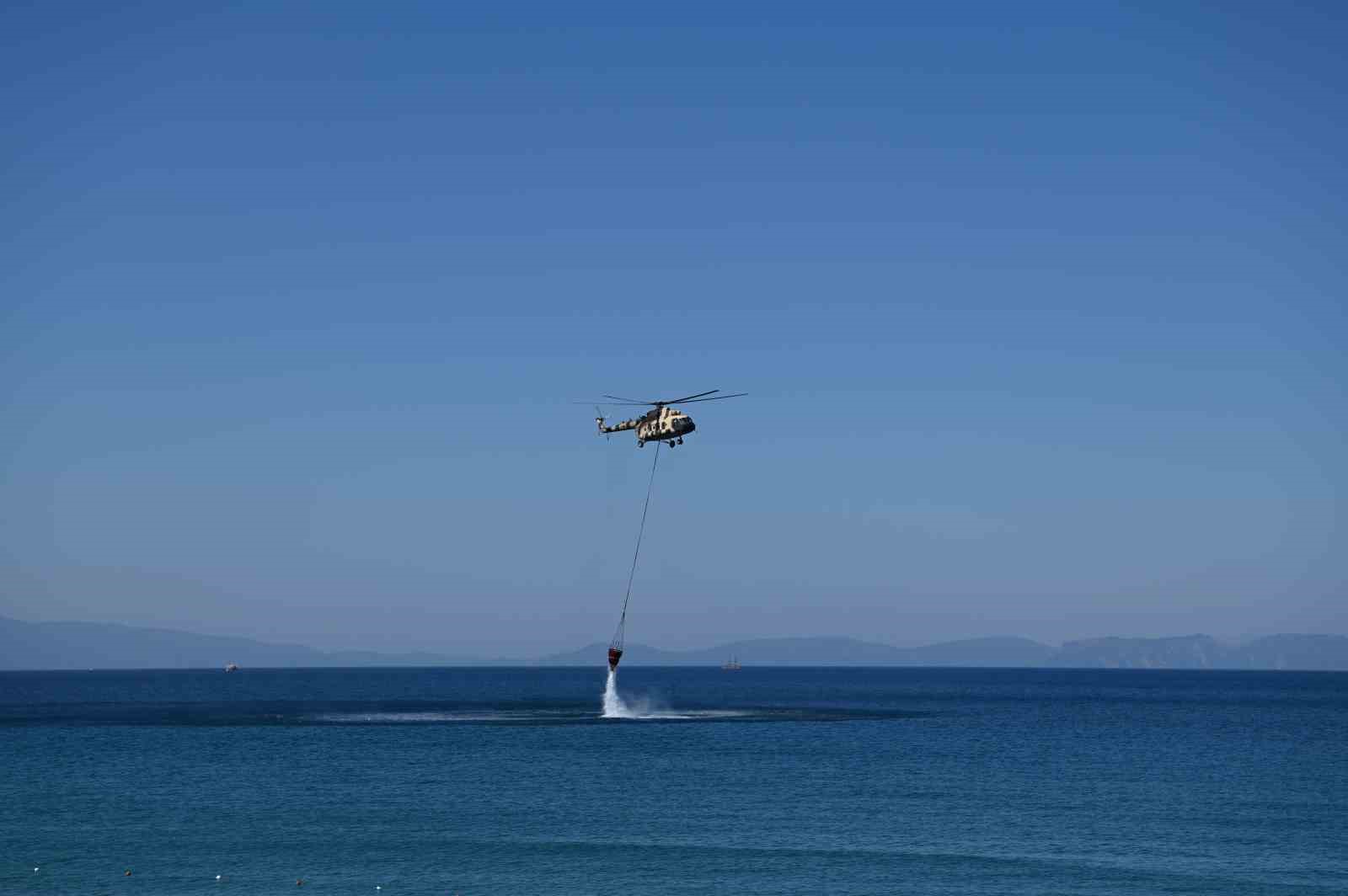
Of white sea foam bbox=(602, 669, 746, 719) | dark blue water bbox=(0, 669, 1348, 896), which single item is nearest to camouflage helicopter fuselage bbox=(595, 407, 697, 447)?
dark blue water bbox=(0, 669, 1348, 896)

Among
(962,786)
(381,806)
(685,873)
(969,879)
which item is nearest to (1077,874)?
(969,879)

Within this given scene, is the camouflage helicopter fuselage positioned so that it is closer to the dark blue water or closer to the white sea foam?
the dark blue water

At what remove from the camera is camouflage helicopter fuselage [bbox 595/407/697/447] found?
64312mm

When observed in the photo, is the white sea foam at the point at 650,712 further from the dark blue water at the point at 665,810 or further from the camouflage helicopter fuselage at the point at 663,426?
the camouflage helicopter fuselage at the point at 663,426

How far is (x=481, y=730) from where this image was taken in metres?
116

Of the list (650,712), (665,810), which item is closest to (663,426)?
(665,810)

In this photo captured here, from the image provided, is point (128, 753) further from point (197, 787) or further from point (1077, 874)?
point (1077, 874)

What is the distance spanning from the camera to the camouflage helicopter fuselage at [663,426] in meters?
64.3

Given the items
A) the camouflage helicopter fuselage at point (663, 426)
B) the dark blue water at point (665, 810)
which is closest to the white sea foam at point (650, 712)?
the dark blue water at point (665, 810)

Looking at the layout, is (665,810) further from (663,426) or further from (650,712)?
(650,712)

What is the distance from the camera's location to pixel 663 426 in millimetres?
65500

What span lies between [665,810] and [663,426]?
65.9 ft

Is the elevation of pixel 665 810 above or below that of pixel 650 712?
above

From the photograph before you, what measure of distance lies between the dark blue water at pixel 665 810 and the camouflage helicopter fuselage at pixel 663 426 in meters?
19.1
